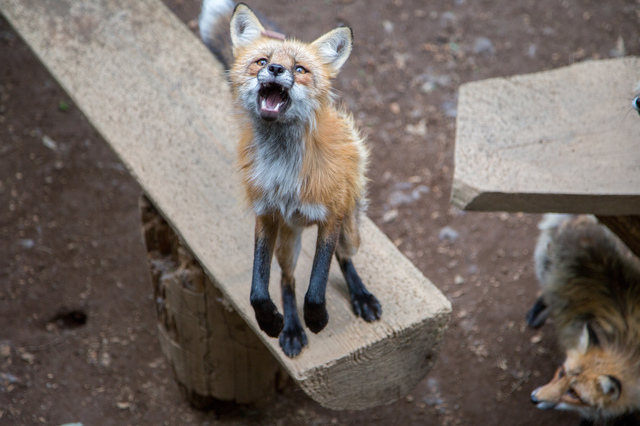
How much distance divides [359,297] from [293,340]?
14.0 inches

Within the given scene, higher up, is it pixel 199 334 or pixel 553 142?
pixel 553 142

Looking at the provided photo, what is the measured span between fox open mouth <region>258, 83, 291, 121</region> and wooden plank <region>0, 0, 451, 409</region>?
0.76m

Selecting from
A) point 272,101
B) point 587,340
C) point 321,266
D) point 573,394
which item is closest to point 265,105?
point 272,101

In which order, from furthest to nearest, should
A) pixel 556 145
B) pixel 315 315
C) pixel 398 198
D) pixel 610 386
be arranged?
pixel 398 198
pixel 610 386
pixel 556 145
pixel 315 315

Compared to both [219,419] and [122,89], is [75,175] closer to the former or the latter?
[122,89]

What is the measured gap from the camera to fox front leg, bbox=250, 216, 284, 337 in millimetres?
2291

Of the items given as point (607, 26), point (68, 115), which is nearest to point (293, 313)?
point (68, 115)

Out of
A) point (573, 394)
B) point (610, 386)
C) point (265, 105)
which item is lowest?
point (573, 394)

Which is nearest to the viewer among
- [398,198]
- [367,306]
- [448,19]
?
[367,306]

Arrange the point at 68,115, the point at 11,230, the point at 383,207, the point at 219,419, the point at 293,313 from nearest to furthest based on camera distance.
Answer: the point at 293,313 → the point at 219,419 → the point at 11,230 → the point at 383,207 → the point at 68,115

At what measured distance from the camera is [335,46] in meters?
2.21

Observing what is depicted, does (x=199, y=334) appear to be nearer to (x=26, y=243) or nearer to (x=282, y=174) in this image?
(x=282, y=174)

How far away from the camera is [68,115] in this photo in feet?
17.6

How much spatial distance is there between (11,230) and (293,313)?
2986mm
